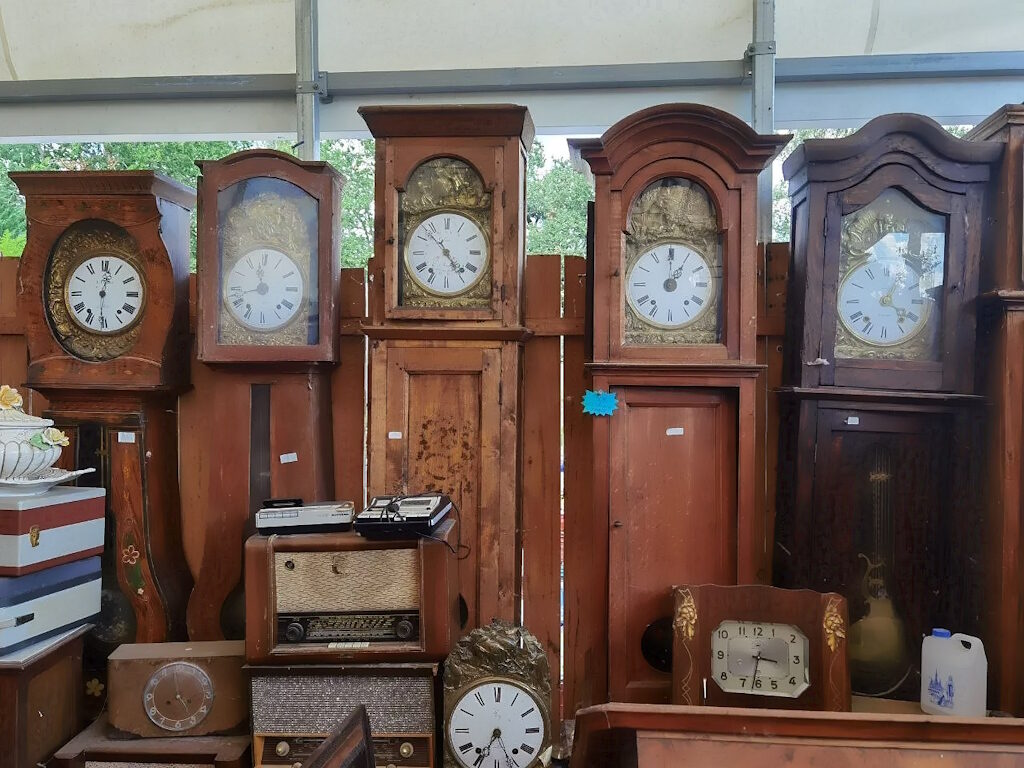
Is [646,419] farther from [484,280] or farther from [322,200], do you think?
[322,200]

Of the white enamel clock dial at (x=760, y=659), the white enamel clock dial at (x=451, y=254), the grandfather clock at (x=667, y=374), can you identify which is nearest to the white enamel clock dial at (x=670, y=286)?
the grandfather clock at (x=667, y=374)

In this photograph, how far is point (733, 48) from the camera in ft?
11.2

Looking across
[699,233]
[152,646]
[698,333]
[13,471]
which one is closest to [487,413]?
[698,333]

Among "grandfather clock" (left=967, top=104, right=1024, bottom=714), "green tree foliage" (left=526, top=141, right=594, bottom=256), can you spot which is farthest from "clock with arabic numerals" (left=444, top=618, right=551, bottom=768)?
"green tree foliage" (left=526, top=141, right=594, bottom=256)

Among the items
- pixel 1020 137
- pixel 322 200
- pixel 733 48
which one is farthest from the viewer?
pixel 733 48

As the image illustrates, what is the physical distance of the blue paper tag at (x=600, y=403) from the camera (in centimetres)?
275

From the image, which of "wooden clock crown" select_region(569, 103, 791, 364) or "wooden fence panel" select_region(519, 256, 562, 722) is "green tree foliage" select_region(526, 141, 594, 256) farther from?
"wooden clock crown" select_region(569, 103, 791, 364)

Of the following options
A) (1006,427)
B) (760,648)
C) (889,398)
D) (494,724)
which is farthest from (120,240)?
(1006,427)

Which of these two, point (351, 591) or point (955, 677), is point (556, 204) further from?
point (955, 677)

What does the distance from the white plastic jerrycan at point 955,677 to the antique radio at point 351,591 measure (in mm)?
1563

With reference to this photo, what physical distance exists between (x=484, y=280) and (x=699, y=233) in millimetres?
796

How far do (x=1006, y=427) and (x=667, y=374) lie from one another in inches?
45.3

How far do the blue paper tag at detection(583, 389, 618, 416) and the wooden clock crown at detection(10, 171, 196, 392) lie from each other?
5.30ft

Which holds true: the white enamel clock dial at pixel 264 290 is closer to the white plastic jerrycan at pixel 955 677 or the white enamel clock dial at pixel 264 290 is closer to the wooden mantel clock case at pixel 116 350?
the wooden mantel clock case at pixel 116 350
